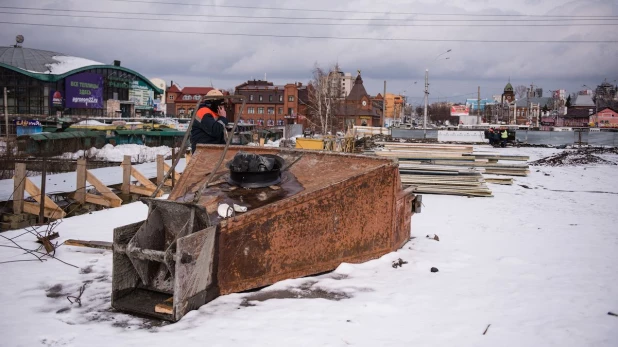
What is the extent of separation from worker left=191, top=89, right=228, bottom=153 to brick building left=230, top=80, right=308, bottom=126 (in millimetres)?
67639

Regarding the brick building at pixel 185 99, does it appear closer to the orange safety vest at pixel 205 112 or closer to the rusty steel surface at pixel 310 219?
the orange safety vest at pixel 205 112

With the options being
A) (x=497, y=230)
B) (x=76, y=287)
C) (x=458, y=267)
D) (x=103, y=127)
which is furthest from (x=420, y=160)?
(x=103, y=127)

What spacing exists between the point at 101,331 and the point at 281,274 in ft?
5.13

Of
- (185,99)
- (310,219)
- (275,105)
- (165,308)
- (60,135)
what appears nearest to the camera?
(165,308)

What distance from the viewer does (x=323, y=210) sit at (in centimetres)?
457

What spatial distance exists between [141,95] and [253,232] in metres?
66.5

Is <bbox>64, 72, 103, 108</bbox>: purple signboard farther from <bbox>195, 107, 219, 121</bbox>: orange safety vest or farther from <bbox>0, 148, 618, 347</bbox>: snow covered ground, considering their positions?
<bbox>195, 107, 219, 121</bbox>: orange safety vest

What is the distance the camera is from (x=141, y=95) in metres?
65.9

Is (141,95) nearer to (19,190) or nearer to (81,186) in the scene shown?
(81,186)

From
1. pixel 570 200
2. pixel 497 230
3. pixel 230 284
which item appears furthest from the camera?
pixel 570 200

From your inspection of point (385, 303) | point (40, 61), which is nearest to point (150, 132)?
point (40, 61)

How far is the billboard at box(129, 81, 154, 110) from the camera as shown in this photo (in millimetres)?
64438

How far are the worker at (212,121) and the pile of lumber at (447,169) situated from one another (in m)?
4.77

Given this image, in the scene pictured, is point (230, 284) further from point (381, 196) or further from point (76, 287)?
point (381, 196)
